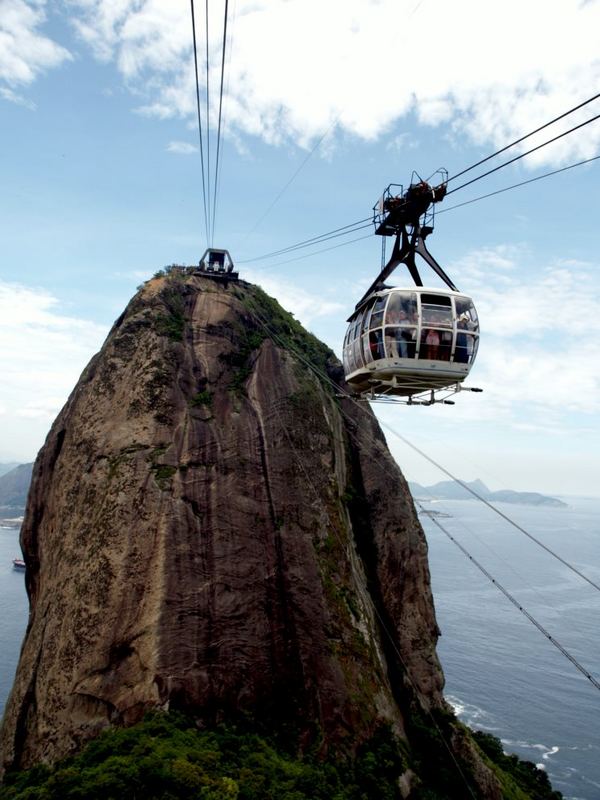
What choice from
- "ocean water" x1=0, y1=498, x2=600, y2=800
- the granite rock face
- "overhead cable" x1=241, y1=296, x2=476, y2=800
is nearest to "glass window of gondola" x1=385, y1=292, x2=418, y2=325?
the granite rock face

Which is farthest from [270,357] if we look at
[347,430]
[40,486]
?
[40,486]

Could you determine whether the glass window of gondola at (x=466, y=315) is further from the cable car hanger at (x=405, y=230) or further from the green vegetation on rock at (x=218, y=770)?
the green vegetation on rock at (x=218, y=770)

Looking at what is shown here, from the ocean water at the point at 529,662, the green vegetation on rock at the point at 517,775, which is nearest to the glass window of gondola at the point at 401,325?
the green vegetation on rock at the point at 517,775

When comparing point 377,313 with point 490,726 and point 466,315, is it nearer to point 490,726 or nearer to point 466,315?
point 466,315

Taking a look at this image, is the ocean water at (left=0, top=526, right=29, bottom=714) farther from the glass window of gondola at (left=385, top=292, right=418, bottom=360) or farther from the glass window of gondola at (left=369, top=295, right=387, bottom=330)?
the glass window of gondola at (left=385, top=292, right=418, bottom=360)

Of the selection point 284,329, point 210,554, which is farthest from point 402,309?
point 284,329

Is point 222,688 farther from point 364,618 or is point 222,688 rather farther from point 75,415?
point 75,415

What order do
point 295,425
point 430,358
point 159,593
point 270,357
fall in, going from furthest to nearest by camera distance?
point 270,357 < point 295,425 < point 159,593 < point 430,358
